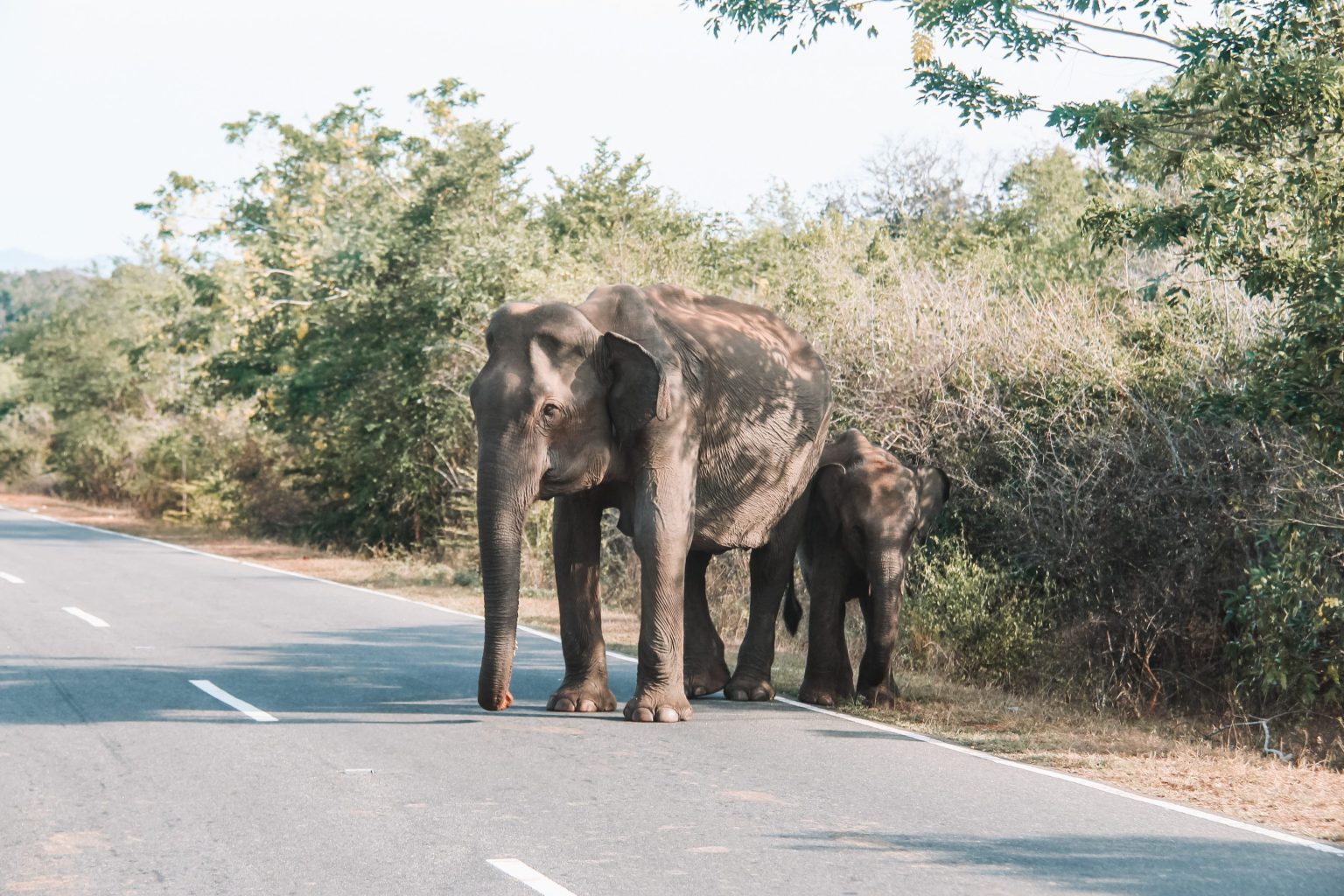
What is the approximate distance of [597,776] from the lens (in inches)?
340

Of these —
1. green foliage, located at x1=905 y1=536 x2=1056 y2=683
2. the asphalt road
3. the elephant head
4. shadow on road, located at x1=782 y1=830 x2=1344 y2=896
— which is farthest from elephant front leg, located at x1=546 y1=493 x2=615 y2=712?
green foliage, located at x1=905 y1=536 x2=1056 y2=683

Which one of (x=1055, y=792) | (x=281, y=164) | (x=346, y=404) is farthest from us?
(x=281, y=164)

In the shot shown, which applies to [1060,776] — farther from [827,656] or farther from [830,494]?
[830,494]

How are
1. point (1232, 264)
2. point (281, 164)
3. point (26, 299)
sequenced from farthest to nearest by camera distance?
point (26, 299), point (281, 164), point (1232, 264)

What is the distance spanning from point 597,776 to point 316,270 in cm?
2112

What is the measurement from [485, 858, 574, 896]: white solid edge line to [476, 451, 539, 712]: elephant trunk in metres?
3.21

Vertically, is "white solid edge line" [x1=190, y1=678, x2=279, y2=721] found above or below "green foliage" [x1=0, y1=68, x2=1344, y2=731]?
below

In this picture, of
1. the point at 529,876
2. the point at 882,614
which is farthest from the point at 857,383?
the point at 529,876

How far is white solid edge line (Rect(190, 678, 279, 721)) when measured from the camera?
35.0 feet

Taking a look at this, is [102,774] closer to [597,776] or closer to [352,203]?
[597,776]

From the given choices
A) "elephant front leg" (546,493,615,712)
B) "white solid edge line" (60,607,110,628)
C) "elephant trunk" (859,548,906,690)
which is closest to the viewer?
"elephant front leg" (546,493,615,712)

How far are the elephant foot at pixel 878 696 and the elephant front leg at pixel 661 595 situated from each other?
5.80ft

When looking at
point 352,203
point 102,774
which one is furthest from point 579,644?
point 352,203

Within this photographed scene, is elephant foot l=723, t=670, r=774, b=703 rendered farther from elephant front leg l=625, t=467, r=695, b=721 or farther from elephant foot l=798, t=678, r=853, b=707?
elephant front leg l=625, t=467, r=695, b=721
